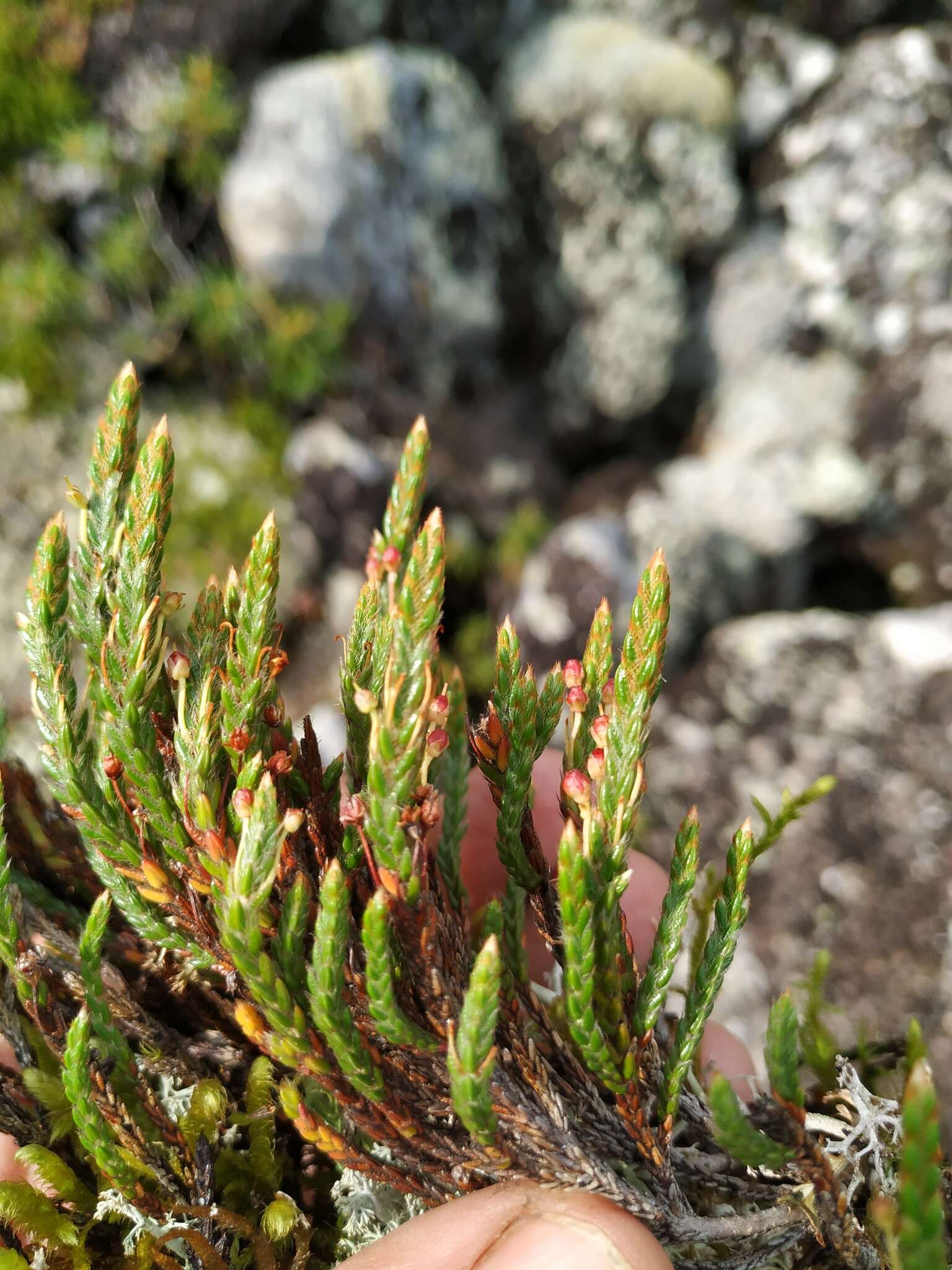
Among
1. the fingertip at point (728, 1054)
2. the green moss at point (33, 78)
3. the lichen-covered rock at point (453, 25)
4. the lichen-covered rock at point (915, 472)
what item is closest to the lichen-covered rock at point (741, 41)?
the lichen-covered rock at point (453, 25)

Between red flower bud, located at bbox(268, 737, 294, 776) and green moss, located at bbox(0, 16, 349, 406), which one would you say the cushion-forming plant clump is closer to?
red flower bud, located at bbox(268, 737, 294, 776)

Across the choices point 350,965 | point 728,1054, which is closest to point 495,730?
point 350,965

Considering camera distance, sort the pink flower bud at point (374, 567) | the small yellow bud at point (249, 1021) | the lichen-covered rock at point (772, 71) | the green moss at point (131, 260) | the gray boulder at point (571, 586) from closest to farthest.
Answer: the small yellow bud at point (249, 1021) → the pink flower bud at point (374, 567) → the green moss at point (131, 260) → the gray boulder at point (571, 586) → the lichen-covered rock at point (772, 71)

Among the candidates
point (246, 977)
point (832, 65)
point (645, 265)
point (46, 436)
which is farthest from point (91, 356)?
point (832, 65)

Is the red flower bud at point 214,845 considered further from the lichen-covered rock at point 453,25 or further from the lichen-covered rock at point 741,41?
the lichen-covered rock at point 741,41

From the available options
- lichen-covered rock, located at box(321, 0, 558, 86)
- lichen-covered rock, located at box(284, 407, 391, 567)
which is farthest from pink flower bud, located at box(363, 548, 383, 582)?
lichen-covered rock, located at box(321, 0, 558, 86)

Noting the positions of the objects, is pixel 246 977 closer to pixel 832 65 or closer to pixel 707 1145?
Result: pixel 707 1145
